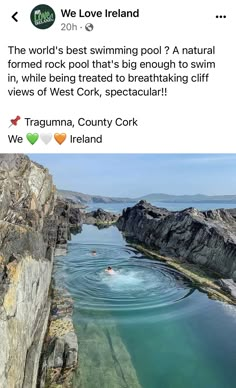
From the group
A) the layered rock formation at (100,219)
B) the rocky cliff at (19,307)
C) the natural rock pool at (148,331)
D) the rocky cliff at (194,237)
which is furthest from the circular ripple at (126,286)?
the layered rock formation at (100,219)

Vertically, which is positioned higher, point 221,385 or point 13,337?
point 13,337

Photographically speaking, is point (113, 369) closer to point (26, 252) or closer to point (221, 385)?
point (221, 385)

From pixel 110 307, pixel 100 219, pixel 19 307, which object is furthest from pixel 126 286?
pixel 100 219

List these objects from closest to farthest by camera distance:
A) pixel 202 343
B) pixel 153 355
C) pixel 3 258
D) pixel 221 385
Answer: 1. pixel 3 258
2. pixel 221 385
3. pixel 153 355
4. pixel 202 343

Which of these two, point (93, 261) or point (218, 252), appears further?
point (93, 261)

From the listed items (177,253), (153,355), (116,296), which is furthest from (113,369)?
(177,253)

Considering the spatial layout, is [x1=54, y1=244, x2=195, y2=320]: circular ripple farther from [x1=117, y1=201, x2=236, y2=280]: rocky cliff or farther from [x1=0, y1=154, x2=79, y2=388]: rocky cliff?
[x1=0, y1=154, x2=79, y2=388]: rocky cliff
